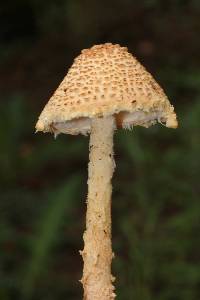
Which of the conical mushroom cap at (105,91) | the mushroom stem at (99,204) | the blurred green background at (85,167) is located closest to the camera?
the conical mushroom cap at (105,91)

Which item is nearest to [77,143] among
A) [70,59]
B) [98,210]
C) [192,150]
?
[192,150]

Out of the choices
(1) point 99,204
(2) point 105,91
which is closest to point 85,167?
(1) point 99,204

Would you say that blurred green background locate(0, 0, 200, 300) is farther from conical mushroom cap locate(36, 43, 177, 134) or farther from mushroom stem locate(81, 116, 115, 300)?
conical mushroom cap locate(36, 43, 177, 134)

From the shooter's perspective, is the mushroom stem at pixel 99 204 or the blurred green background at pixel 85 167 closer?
the mushroom stem at pixel 99 204

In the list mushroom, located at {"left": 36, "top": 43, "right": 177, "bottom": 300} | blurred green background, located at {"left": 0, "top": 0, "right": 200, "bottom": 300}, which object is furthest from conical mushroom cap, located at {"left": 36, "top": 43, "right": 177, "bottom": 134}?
blurred green background, located at {"left": 0, "top": 0, "right": 200, "bottom": 300}

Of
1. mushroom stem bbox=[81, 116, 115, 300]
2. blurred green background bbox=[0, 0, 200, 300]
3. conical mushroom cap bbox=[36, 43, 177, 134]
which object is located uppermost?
blurred green background bbox=[0, 0, 200, 300]

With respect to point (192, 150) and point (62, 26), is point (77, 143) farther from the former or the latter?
point (62, 26)

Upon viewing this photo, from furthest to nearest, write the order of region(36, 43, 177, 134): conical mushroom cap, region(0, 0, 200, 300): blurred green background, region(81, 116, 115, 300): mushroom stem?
1. region(0, 0, 200, 300): blurred green background
2. region(81, 116, 115, 300): mushroom stem
3. region(36, 43, 177, 134): conical mushroom cap

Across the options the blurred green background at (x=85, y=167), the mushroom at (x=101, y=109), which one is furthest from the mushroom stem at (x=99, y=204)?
the blurred green background at (x=85, y=167)

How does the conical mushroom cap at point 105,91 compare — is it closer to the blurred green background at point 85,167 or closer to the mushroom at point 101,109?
the mushroom at point 101,109
